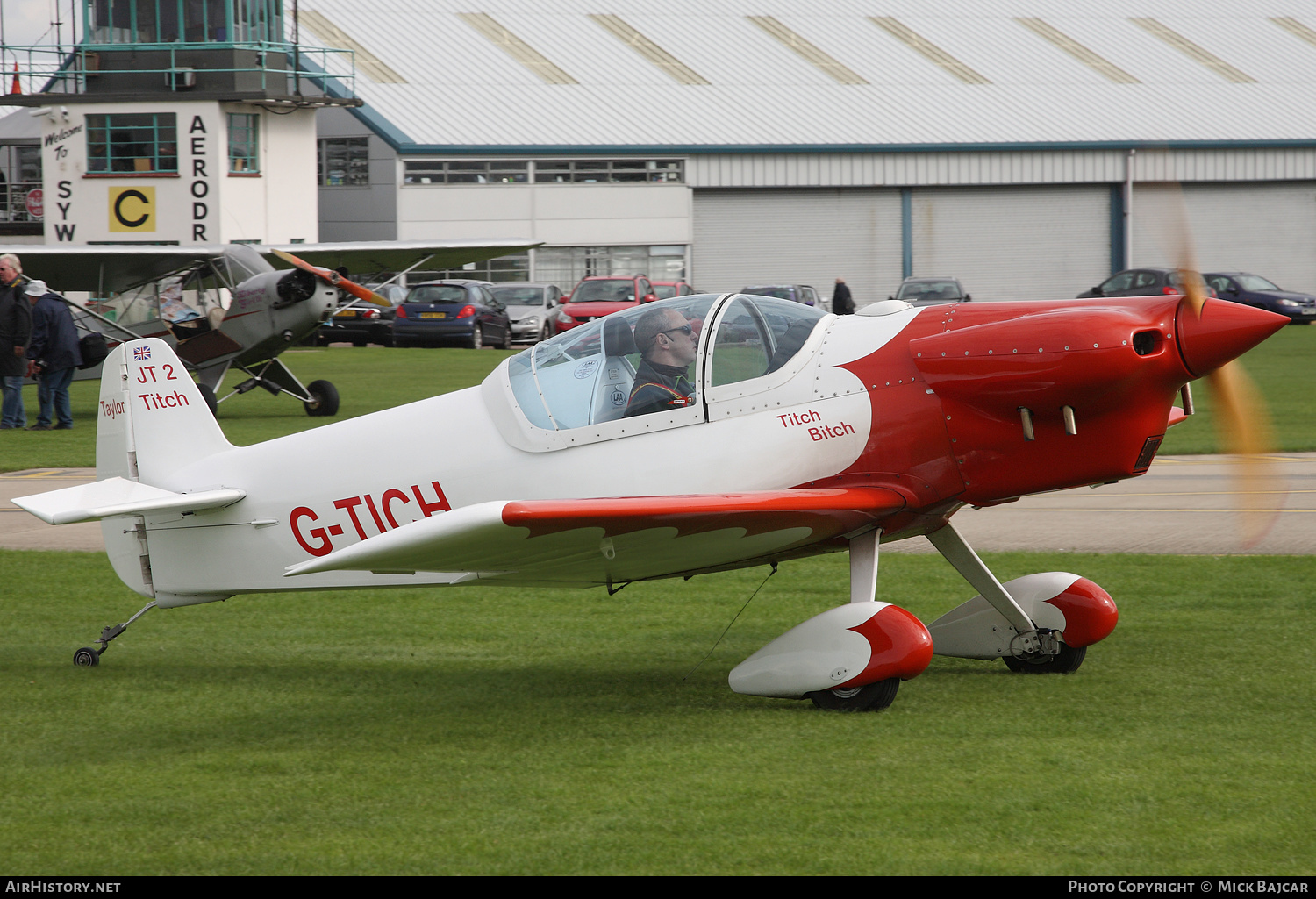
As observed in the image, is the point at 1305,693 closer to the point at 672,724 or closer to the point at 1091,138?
the point at 672,724

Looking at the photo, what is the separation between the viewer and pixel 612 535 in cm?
589

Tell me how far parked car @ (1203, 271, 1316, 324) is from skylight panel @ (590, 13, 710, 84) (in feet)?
62.1

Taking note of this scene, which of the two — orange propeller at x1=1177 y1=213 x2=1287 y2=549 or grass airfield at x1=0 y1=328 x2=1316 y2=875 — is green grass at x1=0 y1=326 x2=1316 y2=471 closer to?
orange propeller at x1=1177 y1=213 x2=1287 y2=549

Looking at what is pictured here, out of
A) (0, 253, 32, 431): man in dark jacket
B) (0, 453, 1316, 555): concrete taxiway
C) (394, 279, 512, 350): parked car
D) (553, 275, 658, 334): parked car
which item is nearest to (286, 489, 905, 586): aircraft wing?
(0, 453, 1316, 555): concrete taxiway

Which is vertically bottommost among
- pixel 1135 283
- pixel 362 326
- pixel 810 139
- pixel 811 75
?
pixel 362 326

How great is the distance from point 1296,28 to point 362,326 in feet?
133

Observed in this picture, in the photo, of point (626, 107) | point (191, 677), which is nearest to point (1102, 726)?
point (191, 677)

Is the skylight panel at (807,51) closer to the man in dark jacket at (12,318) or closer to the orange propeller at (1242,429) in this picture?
the man in dark jacket at (12,318)

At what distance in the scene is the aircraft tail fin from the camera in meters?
7.41

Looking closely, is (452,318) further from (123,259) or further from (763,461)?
(763,461)

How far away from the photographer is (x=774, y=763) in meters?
5.64

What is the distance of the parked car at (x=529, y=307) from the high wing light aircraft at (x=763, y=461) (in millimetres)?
30649

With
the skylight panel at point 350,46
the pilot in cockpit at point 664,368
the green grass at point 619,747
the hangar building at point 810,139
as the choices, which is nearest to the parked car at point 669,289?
the hangar building at point 810,139

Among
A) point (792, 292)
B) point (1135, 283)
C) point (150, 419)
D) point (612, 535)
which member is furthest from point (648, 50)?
point (612, 535)
